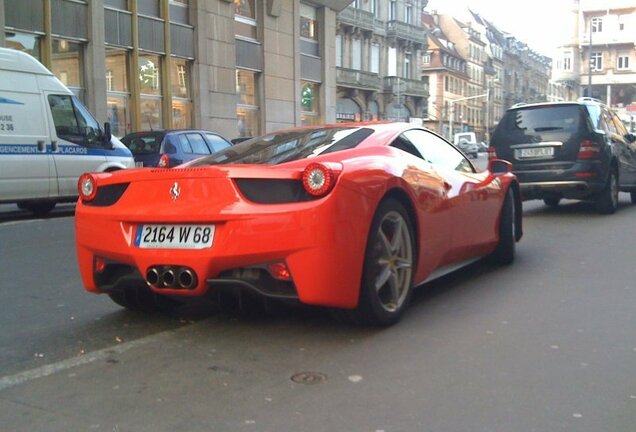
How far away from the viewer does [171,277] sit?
399 centimetres

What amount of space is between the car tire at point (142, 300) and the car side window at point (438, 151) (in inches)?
81.8

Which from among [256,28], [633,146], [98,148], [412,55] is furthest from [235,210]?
[412,55]

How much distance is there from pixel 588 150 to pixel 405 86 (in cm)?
5093

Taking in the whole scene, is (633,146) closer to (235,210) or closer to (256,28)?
(235,210)

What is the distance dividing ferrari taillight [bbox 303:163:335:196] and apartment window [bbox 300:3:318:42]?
30.3m

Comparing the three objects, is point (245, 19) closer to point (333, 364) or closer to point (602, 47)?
point (333, 364)

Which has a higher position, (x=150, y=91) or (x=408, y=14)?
(x=408, y=14)

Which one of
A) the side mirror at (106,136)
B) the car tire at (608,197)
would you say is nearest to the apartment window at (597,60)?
the car tire at (608,197)

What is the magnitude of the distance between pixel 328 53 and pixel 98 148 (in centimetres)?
2386

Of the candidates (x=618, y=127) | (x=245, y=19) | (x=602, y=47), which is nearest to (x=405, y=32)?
(x=602, y=47)

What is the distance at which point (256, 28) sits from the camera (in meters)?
29.7

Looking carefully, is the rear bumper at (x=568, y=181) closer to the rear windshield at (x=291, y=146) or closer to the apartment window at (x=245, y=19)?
the rear windshield at (x=291, y=146)

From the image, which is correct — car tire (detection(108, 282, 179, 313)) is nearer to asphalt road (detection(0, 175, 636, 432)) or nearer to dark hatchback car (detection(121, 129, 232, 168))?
asphalt road (detection(0, 175, 636, 432))

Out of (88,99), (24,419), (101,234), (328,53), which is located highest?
(328,53)
